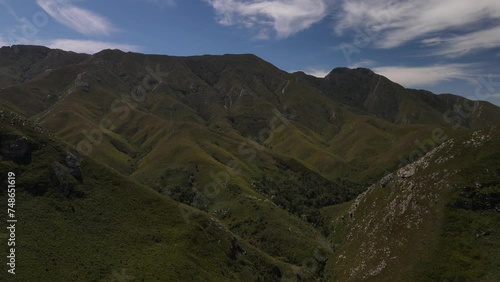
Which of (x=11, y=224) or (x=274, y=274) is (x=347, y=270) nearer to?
(x=274, y=274)

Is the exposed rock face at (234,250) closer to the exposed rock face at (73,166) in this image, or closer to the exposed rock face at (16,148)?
the exposed rock face at (73,166)

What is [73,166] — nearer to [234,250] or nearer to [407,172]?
[234,250]

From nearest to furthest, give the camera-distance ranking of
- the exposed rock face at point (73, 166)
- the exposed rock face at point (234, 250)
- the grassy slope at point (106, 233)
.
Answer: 1. the grassy slope at point (106, 233)
2. the exposed rock face at point (234, 250)
3. the exposed rock face at point (73, 166)

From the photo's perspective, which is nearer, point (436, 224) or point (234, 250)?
point (436, 224)

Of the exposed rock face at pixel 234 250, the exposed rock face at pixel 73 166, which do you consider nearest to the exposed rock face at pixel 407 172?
the exposed rock face at pixel 234 250

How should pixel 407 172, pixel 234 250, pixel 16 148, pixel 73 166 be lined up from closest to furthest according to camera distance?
pixel 16 148
pixel 73 166
pixel 234 250
pixel 407 172

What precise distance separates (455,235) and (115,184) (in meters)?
113

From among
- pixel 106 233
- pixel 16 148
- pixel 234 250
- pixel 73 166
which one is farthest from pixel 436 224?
pixel 16 148

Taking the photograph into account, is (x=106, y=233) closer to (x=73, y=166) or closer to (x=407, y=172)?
(x=73, y=166)

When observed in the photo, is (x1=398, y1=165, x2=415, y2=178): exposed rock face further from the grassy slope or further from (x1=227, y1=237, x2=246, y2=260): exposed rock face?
(x1=227, y1=237, x2=246, y2=260): exposed rock face

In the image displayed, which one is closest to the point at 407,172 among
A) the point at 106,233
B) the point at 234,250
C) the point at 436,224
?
the point at 436,224

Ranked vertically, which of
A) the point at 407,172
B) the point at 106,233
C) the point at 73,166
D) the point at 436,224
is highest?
the point at 407,172

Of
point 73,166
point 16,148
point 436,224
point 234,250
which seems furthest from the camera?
point 234,250

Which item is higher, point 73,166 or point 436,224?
point 436,224
